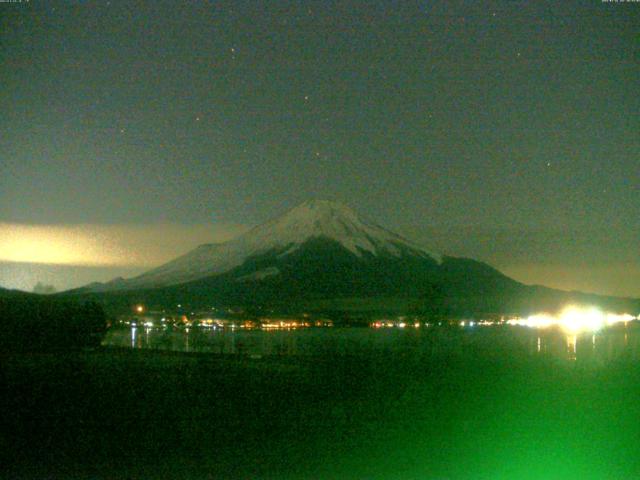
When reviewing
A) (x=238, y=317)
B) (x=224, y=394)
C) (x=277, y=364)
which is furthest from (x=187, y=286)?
(x=224, y=394)

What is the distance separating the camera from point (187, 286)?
16588 centimetres

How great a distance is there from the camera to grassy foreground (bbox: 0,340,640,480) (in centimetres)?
1195

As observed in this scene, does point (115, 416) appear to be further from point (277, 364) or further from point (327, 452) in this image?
point (277, 364)

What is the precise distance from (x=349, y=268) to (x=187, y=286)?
35375 millimetres

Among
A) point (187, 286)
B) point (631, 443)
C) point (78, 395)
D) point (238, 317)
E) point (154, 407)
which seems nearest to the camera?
point (631, 443)

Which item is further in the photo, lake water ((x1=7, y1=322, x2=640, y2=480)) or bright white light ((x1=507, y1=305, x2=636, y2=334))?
bright white light ((x1=507, y1=305, x2=636, y2=334))

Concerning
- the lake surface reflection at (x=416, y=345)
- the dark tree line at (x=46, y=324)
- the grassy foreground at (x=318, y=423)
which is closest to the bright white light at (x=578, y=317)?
the lake surface reflection at (x=416, y=345)

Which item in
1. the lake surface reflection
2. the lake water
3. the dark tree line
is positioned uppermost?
the dark tree line

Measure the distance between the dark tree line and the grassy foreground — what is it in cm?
769

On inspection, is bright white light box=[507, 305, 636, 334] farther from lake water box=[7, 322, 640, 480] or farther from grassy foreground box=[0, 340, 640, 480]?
grassy foreground box=[0, 340, 640, 480]

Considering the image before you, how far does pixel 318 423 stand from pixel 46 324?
2296cm

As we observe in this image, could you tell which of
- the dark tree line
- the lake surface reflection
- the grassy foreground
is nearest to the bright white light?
the lake surface reflection

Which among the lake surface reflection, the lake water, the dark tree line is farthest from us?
the lake surface reflection

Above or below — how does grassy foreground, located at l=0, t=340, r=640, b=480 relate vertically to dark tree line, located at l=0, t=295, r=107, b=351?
below
